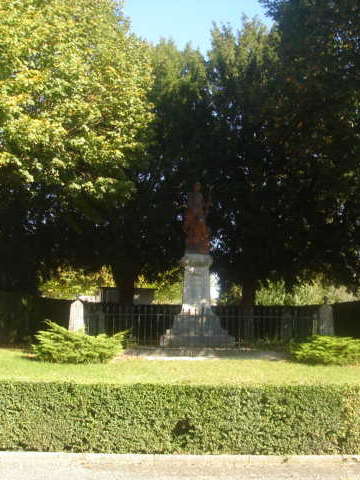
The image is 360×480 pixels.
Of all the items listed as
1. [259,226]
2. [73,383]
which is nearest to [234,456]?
[73,383]

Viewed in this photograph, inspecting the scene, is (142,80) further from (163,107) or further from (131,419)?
(131,419)

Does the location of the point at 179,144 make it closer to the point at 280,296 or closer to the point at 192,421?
the point at 192,421

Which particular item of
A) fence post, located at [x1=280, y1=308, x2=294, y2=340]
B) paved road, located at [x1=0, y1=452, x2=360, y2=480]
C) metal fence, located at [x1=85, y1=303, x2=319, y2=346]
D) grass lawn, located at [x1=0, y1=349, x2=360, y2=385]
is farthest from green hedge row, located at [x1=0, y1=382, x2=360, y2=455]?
fence post, located at [x1=280, y1=308, x2=294, y2=340]

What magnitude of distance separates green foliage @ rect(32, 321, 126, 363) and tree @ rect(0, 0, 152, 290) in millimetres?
4532

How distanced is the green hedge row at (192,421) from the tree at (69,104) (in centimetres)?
771

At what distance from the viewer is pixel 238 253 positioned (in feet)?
81.1

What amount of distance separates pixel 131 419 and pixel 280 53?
1342 cm

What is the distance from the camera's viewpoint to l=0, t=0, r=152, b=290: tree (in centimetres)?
1316

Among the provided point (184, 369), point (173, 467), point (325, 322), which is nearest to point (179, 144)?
point (325, 322)

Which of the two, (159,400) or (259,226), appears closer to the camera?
(159,400)

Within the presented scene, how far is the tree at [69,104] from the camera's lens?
13164 millimetres

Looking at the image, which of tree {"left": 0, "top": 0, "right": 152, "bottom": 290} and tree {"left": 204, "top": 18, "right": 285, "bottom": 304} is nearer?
tree {"left": 0, "top": 0, "right": 152, "bottom": 290}

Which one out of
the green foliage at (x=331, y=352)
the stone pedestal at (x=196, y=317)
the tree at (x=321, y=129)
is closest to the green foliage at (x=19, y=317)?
the stone pedestal at (x=196, y=317)

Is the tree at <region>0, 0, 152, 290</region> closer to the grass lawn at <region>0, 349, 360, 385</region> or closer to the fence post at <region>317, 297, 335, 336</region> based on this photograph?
the grass lawn at <region>0, 349, 360, 385</region>
